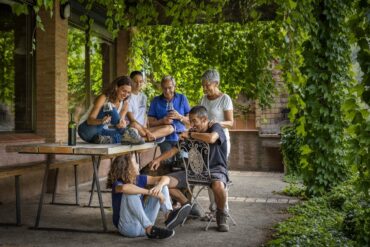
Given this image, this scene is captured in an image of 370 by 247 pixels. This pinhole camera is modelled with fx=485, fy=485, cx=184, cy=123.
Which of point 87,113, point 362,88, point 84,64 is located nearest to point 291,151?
point 84,64

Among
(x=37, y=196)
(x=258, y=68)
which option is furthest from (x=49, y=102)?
(x=258, y=68)

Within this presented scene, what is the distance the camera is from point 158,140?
6043mm

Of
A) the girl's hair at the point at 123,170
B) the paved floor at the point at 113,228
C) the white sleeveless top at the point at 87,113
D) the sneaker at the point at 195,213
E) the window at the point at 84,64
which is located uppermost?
the window at the point at 84,64

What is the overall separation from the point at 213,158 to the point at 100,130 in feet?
4.47

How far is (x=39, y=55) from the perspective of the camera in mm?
7605

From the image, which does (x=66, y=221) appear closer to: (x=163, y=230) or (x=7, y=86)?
(x=163, y=230)

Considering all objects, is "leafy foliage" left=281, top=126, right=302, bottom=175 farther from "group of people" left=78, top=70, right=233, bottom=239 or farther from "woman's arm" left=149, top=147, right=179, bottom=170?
"woman's arm" left=149, top=147, right=179, bottom=170

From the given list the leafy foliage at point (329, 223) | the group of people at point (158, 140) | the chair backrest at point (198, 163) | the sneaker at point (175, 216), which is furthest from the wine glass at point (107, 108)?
the leafy foliage at point (329, 223)

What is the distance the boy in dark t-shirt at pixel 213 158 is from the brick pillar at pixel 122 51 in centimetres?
630

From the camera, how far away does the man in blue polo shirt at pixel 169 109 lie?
237 inches

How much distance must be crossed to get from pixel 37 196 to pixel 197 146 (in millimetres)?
3048

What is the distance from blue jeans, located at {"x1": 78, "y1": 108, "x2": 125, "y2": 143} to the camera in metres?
5.45

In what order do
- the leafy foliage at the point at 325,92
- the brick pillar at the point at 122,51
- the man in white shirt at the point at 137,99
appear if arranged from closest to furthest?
the leafy foliage at the point at 325,92 < the man in white shirt at the point at 137,99 < the brick pillar at the point at 122,51

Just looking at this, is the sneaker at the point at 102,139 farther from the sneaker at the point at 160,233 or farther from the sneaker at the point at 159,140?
the sneaker at the point at 160,233
